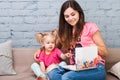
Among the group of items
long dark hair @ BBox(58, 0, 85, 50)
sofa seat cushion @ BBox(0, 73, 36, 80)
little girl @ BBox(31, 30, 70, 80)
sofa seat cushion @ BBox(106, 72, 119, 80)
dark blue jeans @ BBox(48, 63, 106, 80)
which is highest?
long dark hair @ BBox(58, 0, 85, 50)

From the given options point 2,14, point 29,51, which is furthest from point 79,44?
point 2,14

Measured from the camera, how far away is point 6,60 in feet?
7.35

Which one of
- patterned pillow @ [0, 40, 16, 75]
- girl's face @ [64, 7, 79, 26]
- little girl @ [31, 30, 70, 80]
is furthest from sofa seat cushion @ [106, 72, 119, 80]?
patterned pillow @ [0, 40, 16, 75]

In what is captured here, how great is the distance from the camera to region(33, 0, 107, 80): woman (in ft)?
6.80

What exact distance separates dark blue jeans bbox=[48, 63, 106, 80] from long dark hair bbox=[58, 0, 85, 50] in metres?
0.25

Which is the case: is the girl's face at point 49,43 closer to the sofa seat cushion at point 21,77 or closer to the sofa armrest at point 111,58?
the sofa seat cushion at point 21,77

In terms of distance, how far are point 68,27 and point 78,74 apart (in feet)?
1.66

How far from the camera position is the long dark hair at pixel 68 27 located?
2145mm

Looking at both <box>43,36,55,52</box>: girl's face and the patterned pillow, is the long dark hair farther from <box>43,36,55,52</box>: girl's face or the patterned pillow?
the patterned pillow

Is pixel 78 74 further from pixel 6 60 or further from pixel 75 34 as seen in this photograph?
pixel 6 60

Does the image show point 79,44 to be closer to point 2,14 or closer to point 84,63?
point 84,63

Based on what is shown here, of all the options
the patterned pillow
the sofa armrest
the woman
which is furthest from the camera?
the sofa armrest

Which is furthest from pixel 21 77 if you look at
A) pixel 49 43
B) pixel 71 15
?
pixel 71 15

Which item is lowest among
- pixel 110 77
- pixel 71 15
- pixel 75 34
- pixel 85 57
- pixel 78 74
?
pixel 110 77
